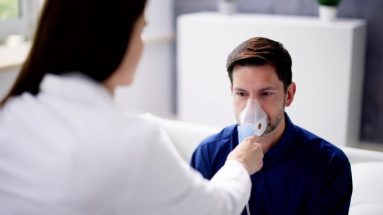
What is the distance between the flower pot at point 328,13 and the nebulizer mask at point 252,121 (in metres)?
2.16

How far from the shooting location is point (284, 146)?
1335mm

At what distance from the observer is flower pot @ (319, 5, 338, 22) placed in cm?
324

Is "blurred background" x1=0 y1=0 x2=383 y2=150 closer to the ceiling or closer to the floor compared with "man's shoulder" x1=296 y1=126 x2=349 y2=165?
closer to the floor

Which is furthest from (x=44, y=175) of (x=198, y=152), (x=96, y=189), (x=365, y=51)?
(x=365, y=51)

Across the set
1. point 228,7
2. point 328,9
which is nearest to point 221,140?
point 328,9

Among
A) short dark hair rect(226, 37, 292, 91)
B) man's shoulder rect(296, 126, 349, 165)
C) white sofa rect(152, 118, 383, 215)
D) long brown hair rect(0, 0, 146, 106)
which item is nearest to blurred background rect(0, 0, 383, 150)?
white sofa rect(152, 118, 383, 215)

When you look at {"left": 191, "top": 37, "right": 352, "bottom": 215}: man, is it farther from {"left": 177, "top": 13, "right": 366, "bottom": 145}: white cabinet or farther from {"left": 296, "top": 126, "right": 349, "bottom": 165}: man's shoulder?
{"left": 177, "top": 13, "right": 366, "bottom": 145}: white cabinet

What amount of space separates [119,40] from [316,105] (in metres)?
2.40

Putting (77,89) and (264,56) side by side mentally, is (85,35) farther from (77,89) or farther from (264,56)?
(264,56)

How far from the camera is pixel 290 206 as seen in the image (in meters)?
1.30

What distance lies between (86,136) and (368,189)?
42.7 inches

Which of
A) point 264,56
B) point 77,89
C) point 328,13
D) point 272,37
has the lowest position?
point 272,37

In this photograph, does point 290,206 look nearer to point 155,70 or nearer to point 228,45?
point 228,45

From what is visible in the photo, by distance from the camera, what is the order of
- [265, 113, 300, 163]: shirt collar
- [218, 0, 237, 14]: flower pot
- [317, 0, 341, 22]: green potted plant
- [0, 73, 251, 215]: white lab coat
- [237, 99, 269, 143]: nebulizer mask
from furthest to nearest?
[218, 0, 237, 14]: flower pot → [317, 0, 341, 22]: green potted plant → [265, 113, 300, 163]: shirt collar → [237, 99, 269, 143]: nebulizer mask → [0, 73, 251, 215]: white lab coat
